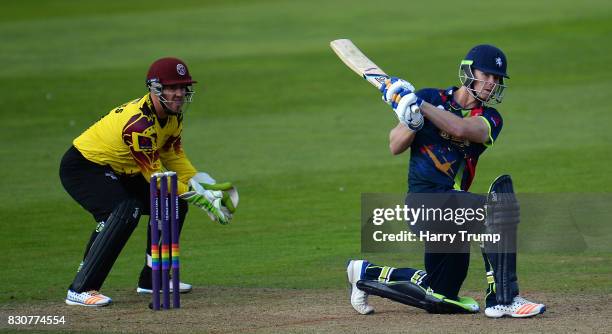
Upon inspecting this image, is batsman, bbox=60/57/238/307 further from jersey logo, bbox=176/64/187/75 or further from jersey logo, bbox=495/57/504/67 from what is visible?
jersey logo, bbox=495/57/504/67

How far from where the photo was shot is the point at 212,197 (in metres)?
7.94

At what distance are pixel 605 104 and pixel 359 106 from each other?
3.54 metres

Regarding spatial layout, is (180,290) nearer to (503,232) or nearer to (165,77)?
(165,77)

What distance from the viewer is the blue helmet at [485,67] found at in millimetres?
7160

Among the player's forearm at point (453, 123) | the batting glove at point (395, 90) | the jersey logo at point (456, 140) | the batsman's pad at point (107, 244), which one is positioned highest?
the batting glove at point (395, 90)

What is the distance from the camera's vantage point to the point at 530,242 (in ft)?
32.8

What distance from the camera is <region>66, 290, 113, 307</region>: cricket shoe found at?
308 inches

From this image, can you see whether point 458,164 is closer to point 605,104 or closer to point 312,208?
point 312,208

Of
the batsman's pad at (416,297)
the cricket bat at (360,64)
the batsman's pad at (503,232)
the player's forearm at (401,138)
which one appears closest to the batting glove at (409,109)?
the player's forearm at (401,138)

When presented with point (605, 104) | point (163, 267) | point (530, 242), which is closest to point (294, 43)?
point (605, 104)

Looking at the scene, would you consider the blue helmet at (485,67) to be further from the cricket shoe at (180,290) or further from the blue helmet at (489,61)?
the cricket shoe at (180,290)

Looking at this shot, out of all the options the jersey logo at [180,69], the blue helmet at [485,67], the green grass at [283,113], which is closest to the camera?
the blue helmet at [485,67]

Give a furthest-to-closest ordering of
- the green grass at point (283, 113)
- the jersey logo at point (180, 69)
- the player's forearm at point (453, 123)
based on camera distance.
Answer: the green grass at point (283, 113) < the jersey logo at point (180, 69) < the player's forearm at point (453, 123)

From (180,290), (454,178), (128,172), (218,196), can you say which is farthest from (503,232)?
(128,172)
